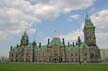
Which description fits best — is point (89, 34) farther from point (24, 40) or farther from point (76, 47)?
point (24, 40)

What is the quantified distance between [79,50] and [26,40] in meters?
37.3

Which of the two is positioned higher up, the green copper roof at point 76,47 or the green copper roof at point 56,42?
the green copper roof at point 56,42

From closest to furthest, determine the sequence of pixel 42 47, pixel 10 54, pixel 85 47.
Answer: pixel 85 47
pixel 42 47
pixel 10 54

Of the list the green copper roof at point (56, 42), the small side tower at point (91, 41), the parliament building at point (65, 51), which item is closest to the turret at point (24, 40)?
the parliament building at point (65, 51)

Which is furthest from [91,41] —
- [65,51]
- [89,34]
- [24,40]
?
[24,40]

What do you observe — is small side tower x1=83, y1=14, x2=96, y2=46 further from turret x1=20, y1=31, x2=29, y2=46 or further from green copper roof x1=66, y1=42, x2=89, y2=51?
turret x1=20, y1=31, x2=29, y2=46

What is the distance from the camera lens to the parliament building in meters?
116

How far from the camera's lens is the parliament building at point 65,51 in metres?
Answer: 116

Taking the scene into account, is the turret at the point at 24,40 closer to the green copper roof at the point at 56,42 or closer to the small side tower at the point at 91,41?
the green copper roof at the point at 56,42

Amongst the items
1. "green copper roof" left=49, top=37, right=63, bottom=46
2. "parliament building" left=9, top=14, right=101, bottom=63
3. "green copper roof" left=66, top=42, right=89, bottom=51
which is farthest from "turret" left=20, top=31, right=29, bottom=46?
"green copper roof" left=66, top=42, right=89, bottom=51

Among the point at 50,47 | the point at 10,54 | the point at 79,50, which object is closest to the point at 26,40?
the point at 10,54

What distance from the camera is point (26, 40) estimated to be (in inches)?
5433

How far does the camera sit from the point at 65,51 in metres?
119

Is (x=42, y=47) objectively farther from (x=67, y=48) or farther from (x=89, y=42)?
(x=89, y=42)
